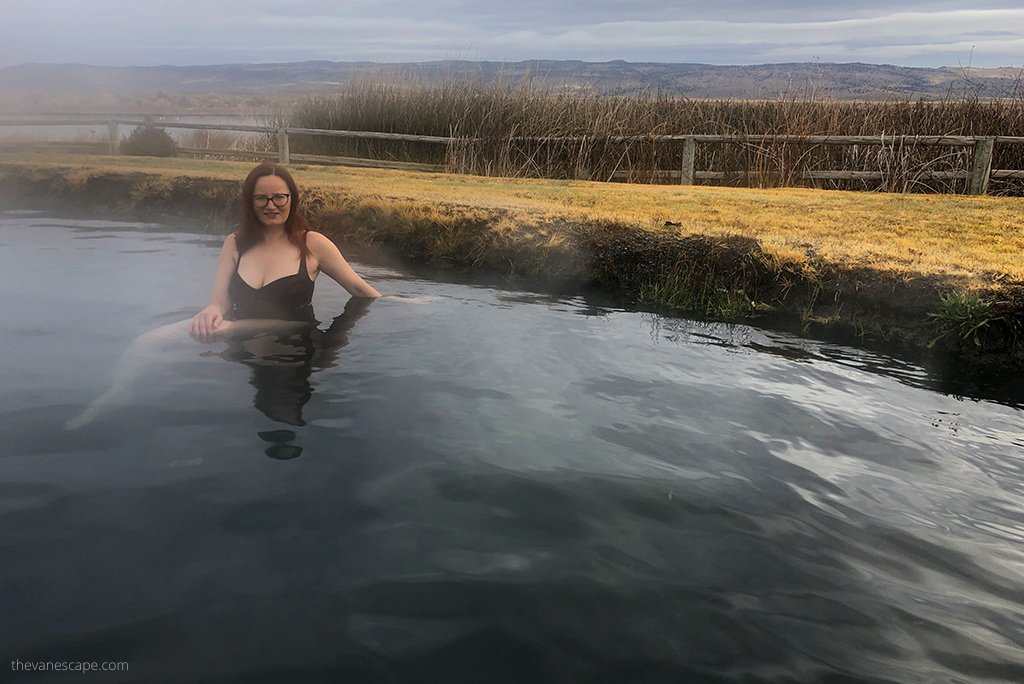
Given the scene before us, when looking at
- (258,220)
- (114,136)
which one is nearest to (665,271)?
(258,220)

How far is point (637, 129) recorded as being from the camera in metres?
14.3

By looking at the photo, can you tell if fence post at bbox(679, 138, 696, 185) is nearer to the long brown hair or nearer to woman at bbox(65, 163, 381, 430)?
Result: woman at bbox(65, 163, 381, 430)

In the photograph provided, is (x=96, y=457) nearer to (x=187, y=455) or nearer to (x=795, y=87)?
(x=187, y=455)

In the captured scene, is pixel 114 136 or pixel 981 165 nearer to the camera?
pixel 981 165

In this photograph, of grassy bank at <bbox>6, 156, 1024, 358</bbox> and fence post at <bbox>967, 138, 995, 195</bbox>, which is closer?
grassy bank at <bbox>6, 156, 1024, 358</bbox>

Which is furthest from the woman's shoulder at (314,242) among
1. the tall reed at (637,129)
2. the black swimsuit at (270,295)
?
the tall reed at (637,129)

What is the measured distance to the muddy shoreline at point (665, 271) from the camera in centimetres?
559

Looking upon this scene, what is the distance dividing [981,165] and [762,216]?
18.7 feet

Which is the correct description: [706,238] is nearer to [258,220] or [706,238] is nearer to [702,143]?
[258,220]

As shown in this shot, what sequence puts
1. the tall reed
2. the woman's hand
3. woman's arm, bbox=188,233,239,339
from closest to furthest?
the woman's hand
woman's arm, bbox=188,233,239,339
the tall reed

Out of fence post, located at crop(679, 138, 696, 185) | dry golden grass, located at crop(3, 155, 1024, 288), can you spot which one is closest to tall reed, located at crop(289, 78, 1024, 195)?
fence post, located at crop(679, 138, 696, 185)

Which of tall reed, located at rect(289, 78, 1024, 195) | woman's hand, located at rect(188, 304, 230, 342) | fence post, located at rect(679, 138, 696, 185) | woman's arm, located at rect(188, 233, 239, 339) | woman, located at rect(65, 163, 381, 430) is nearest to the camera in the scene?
Result: woman's hand, located at rect(188, 304, 230, 342)

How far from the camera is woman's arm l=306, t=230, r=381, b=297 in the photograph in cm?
532

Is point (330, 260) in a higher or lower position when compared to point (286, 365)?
higher
